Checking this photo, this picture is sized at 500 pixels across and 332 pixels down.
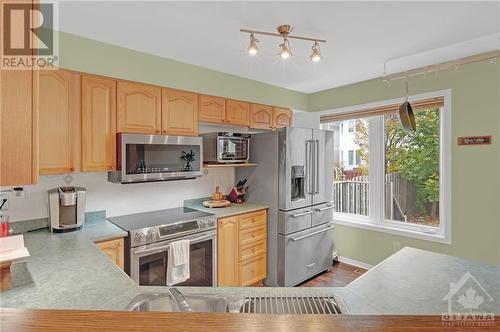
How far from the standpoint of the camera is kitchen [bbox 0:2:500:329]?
4.10ft

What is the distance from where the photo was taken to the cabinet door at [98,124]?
7.27 feet

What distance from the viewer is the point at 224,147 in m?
3.00

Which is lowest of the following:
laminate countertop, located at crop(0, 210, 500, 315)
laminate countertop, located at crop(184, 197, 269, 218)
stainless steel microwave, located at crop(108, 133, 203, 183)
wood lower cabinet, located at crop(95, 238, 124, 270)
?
wood lower cabinet, located at crop(95, 238, 124, 270)

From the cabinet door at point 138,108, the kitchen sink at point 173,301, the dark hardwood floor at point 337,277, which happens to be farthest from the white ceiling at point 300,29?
the dark hardwood floor at point 337,277

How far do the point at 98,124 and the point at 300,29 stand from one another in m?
1.86

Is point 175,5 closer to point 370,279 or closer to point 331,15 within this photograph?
point 331,15

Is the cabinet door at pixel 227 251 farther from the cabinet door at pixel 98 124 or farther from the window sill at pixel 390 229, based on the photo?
the window sill at pixel 390 229

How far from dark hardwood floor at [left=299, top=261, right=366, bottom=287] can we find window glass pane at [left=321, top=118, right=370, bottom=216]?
2.49 feet

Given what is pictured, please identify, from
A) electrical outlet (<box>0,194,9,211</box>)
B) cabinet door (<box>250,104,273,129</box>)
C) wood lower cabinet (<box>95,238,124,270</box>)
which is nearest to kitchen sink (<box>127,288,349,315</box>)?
wood lower cabinet (<box>95,238,124,270</box>)

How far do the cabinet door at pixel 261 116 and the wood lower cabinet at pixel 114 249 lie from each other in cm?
203

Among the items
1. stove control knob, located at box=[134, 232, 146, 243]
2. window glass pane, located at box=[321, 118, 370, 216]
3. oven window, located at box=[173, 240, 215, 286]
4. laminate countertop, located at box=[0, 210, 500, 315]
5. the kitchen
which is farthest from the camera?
window glass pane, located at box=[321, 118, 370, 216]

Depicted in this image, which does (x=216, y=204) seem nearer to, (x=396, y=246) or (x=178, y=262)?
(x=178, y=262)

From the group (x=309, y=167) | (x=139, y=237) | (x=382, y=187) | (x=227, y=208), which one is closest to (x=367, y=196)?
(x=382, y=187)

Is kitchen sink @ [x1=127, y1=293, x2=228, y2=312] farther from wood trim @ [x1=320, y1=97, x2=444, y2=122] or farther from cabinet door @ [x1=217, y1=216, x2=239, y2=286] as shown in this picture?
wood trim @ [x1=320, y1=97, x2=444, y2=122]
